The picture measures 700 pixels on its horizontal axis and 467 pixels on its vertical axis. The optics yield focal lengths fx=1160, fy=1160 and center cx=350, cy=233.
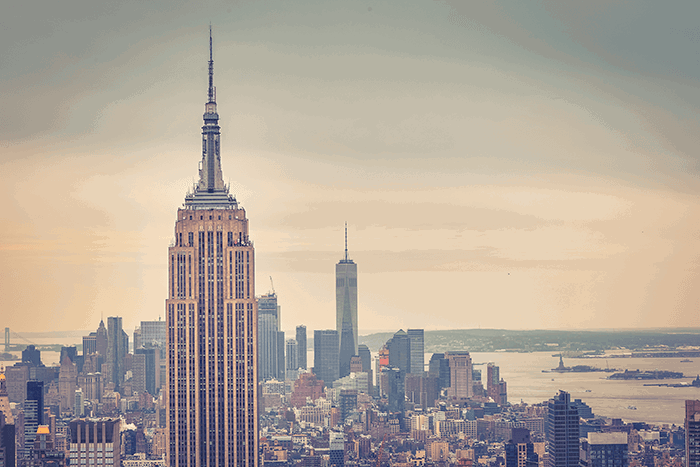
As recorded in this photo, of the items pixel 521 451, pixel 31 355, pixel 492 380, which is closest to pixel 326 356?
pixel 492 380

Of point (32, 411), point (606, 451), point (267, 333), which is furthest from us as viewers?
point (32, 411)

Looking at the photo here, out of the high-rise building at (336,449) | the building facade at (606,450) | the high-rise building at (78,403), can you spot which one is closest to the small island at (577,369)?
the building facade at (606,450)

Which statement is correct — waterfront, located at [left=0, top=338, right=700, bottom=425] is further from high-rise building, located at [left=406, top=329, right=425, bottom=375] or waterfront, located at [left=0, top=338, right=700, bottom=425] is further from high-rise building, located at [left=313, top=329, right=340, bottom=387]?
high-rise building, located at [left=313, top=329, right=340, bottom=387]

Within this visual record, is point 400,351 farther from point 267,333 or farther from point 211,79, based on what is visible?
point 211,79

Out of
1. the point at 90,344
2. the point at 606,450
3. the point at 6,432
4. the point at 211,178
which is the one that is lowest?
the point at 606,450

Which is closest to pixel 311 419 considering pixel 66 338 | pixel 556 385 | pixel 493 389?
pixel 493 389

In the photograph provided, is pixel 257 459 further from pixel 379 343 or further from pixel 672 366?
pixel 379 343

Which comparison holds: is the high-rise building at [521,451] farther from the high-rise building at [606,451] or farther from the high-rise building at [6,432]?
the high-rise building at [6,432]
